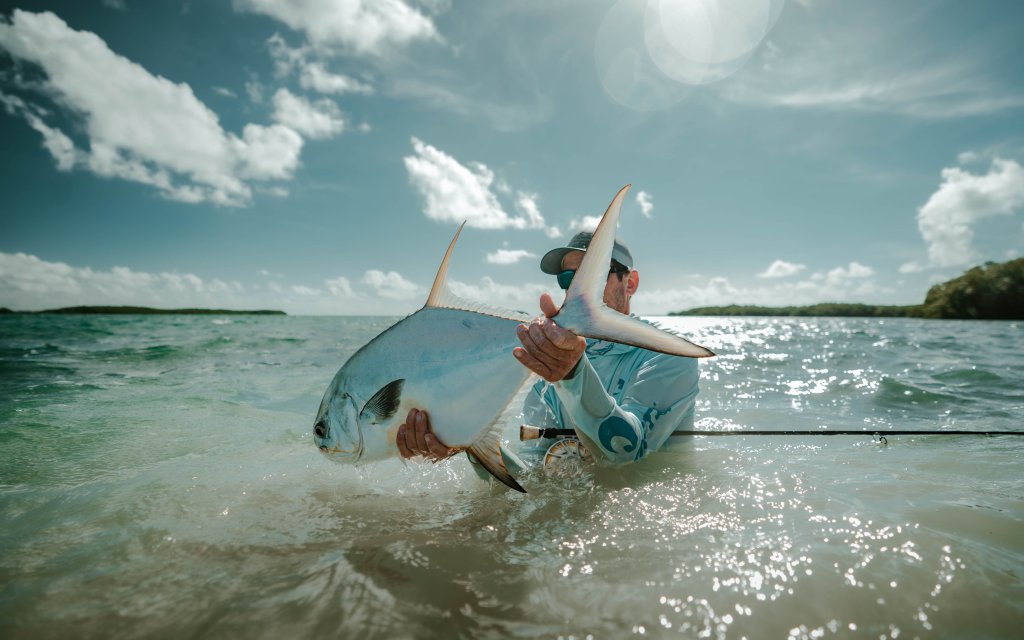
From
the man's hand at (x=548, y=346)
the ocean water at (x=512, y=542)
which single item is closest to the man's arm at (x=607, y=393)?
the man's hand at (x=548, y=346)

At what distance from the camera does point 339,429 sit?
91.9 inches

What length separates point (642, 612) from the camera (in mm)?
1583

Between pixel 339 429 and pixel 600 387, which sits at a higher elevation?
pixel 600 387

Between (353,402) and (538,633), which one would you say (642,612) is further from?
(353,402)

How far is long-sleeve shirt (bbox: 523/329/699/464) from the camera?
2.33 meters

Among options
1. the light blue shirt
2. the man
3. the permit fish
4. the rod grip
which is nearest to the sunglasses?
the man

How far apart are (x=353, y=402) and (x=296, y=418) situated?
407 cm

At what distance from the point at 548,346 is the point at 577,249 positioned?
52.5 inches

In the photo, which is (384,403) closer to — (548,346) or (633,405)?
(548,346)

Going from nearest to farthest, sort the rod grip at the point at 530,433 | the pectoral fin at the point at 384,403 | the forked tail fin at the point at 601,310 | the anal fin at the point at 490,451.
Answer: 1. the forked tail fin at the point at 601,310
2. the anal fin at the point at 490,451
3. the pectoral fin at the point at 384,403
4. the rod grip at the point at 530,433

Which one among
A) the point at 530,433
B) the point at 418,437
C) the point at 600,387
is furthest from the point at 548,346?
the point at 530,433

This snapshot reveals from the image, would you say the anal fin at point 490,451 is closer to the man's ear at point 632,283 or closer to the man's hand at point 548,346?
the man's hand at point 548,346

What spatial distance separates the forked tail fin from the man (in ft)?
0.26

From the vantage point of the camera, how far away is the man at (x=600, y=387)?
2.07 meters
